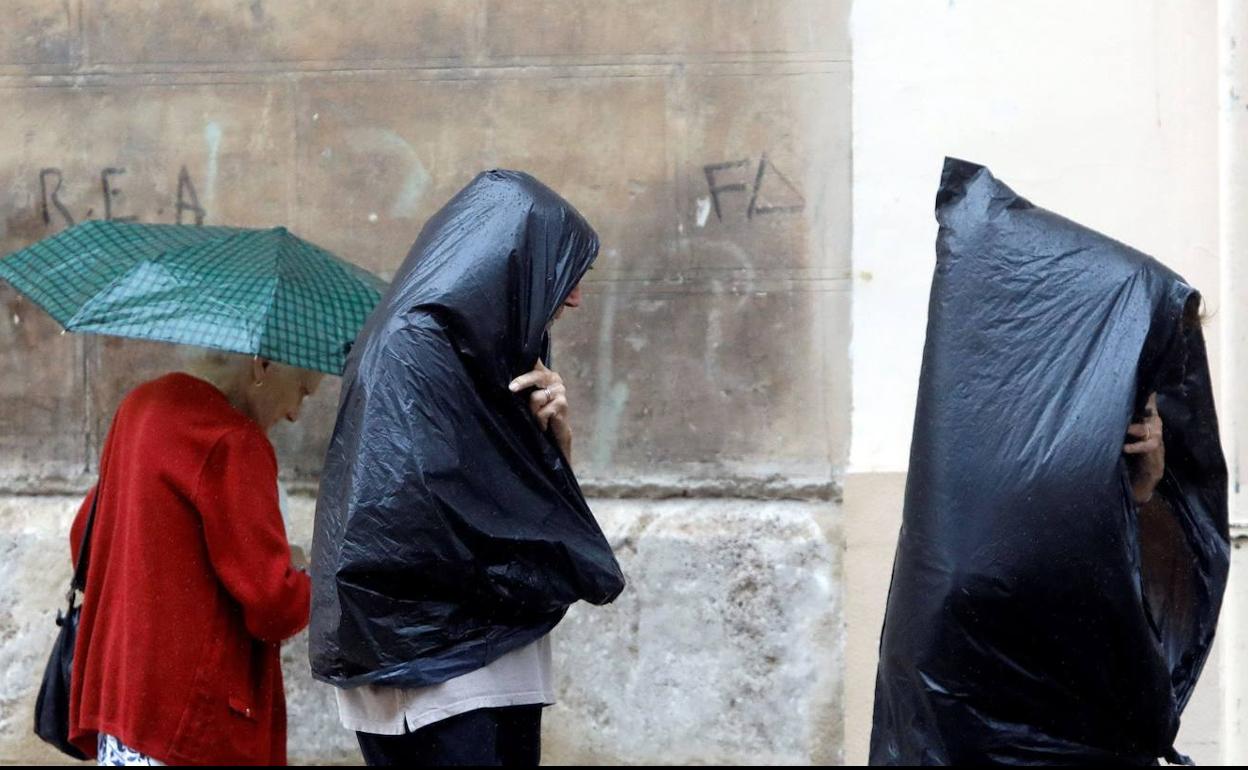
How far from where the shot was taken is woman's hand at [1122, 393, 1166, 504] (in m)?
2.66

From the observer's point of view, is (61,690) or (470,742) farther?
(61,690)

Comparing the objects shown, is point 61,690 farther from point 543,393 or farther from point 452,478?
point 543,393

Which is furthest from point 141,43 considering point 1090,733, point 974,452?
point 1090,733

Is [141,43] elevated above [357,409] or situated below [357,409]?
above

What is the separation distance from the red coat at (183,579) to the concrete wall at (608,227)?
3.99 feet

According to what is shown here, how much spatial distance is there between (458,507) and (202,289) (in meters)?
0.90

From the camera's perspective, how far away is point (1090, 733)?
2.55 meters

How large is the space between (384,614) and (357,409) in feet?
1.24

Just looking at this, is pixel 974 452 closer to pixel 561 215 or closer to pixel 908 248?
pixel 561 215

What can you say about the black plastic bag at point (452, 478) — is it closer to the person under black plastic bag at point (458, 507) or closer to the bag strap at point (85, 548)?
the person under black plastic bag at point (458, 507)

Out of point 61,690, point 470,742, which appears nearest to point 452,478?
point 470,742

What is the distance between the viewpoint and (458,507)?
2957 mm

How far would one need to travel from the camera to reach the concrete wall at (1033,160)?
441 centimetres

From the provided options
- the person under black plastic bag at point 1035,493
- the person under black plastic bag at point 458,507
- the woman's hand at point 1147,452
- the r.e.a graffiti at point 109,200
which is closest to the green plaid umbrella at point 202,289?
the person under black plastic bag at point 458,507
